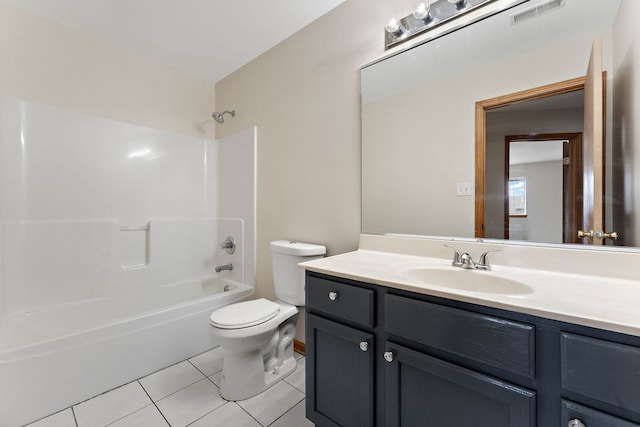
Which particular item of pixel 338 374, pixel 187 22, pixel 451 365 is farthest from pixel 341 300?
pixel 187 22

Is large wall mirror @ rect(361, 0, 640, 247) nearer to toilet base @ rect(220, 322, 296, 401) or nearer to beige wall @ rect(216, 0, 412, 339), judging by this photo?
beige wall @ rect(216, 0, 412, 339)

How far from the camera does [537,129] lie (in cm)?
114

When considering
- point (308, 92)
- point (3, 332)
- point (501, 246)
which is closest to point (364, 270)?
point (501, 246)

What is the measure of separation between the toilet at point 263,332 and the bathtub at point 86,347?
19.9 inches

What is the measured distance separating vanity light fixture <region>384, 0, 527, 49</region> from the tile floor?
2.11 meters

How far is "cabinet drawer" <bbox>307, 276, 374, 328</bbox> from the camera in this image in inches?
39.6

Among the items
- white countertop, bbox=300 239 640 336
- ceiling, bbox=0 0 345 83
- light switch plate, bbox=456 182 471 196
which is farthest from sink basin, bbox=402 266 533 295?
ceiling, bbox=0 0 345 83

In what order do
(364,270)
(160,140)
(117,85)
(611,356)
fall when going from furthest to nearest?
(160,140) < (117,85) < (364,270) < (611,356)

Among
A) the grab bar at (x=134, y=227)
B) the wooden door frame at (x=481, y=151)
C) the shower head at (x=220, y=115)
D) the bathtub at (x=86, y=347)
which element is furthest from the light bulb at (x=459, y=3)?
the grab bar at (x=134, y=227)

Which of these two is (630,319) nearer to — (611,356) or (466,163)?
(611,356)

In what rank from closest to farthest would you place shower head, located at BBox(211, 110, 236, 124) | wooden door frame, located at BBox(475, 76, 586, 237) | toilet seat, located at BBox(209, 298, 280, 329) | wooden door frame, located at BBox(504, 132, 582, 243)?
wooden door frame, located at BBox(504, 132, 582, 243), wooden door frame, located at BBox(475, 76, 586, 237), toilet seat, located at BBox(209, 298, 280, 329), shower head, located at BBox(211, 110, 236, 124)

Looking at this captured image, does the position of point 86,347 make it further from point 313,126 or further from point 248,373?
point 313,126

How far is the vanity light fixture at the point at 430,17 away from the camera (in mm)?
1273

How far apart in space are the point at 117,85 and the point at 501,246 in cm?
289
